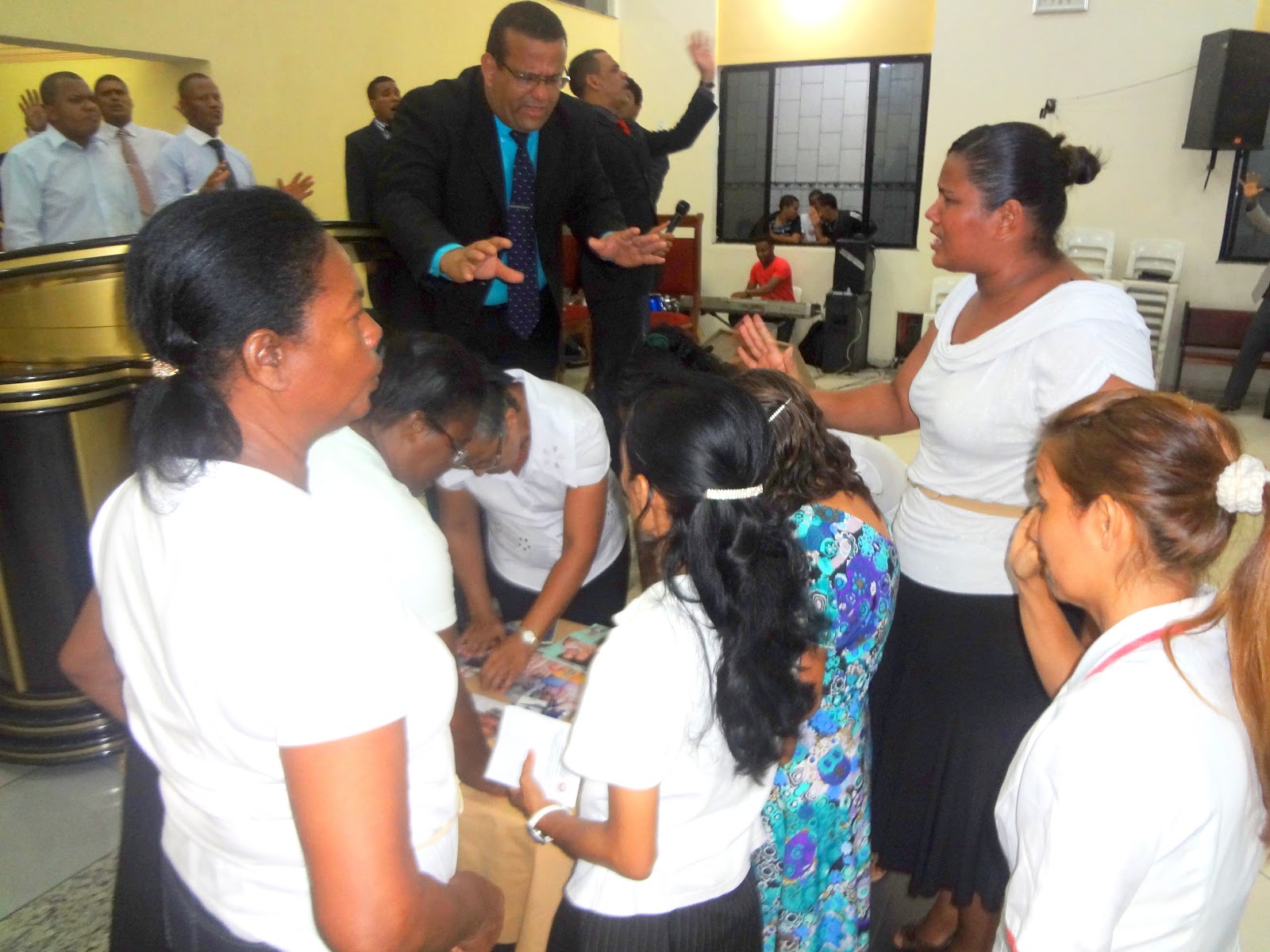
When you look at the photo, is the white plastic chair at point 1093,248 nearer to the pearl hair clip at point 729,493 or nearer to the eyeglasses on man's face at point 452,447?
the eyeglasses on man's face at point 452,447

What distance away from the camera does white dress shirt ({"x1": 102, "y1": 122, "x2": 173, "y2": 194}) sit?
461 cm

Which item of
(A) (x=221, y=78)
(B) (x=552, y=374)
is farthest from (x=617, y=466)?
(A) (x=221, y=78)

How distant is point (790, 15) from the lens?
8031 millimetres

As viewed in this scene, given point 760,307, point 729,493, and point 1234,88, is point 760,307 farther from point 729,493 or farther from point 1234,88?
point 729,493

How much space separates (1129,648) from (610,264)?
1.97 meters

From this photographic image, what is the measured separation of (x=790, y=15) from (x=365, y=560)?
844 centimetres

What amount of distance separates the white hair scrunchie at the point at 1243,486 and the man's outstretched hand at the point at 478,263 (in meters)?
1.29

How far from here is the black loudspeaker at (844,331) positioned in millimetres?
7707

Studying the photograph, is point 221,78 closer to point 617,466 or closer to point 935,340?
point 617,466

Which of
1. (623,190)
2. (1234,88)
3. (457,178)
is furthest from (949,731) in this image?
(1234,88)

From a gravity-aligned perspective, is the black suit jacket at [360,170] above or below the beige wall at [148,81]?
below

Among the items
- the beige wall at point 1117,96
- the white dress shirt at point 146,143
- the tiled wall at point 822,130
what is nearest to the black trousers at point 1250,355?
the beige wall at point 1117,96

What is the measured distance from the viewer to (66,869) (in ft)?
6.77

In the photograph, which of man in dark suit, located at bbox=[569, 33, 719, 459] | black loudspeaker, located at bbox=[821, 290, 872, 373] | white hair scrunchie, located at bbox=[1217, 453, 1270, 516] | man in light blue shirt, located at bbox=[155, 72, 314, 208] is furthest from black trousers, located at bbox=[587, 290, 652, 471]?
black loudspeaker, located at bbox=[821, 290, 872, 373]
